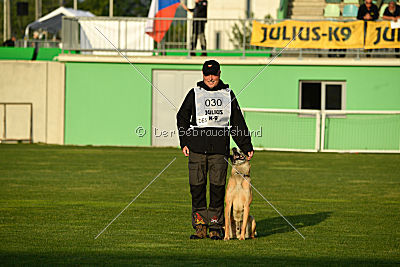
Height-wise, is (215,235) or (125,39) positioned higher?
(125,39)

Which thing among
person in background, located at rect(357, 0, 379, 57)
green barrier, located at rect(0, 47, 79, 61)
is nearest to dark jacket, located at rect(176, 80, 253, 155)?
person in background, located at rect(357, 0, 379, 57)

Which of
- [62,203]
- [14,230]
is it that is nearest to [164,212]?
[62,203]

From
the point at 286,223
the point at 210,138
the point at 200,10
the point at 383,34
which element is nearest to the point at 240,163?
the point at 210,138

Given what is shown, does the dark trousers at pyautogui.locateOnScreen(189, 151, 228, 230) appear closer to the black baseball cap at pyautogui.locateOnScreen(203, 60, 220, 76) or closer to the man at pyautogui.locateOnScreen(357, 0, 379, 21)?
the black baseball cap at pyautogui.locateOnScreen(203, 60, 220, 76)

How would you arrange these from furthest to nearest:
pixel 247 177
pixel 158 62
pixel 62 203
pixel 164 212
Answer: pixel 158 62
pixel 62 203
pixel 164 212
pixel 247 177

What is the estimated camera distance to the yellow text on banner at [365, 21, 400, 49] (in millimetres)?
26375

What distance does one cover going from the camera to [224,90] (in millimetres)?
9641

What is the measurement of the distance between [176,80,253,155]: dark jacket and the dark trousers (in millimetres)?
112

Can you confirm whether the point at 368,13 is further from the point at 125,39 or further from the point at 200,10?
the point at 125,39

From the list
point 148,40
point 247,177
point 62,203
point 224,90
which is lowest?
point 62,203

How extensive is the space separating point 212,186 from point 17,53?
21888mm

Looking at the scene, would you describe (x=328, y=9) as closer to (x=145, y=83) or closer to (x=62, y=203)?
(x=145, y=83)

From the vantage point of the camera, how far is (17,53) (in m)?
30.1

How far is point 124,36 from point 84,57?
1.60 m
